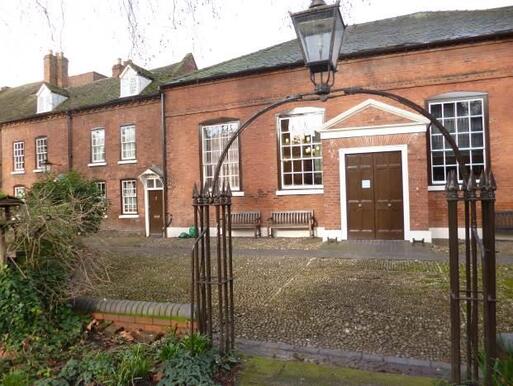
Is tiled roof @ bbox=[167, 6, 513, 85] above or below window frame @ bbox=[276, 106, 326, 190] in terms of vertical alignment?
above

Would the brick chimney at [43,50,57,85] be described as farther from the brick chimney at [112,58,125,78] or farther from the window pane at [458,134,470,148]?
the window pane at [458,134,470,148]

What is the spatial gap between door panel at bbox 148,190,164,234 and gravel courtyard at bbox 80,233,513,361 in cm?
753

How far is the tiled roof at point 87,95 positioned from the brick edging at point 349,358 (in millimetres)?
15663

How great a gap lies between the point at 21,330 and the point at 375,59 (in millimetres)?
12437

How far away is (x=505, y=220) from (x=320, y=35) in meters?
10.7

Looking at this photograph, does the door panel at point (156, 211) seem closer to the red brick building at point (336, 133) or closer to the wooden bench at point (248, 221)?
the red brick building at point (336, 133)

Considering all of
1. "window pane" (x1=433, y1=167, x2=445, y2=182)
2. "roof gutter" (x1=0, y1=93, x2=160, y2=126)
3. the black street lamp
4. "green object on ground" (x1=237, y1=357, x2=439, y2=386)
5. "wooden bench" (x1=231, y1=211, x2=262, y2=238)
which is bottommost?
"green object on ground" (x1=237, y1=357, x2=439, y2=386)

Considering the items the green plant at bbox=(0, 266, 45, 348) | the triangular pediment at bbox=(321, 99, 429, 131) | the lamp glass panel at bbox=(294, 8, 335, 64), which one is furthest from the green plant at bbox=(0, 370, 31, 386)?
the triangular pediment at bbox=(321, 99, 429, 131)

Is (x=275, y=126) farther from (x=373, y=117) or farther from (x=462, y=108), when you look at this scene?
(x=462, y=108)

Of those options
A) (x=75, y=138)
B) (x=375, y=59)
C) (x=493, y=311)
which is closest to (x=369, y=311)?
(x=493, y=311)

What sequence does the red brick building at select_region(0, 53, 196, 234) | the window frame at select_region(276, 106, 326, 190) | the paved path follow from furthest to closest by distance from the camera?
the red brick building at select_region(0, 53, 196, 234) < the window frame at select_region(276, 106, 326, 190) < the paved path

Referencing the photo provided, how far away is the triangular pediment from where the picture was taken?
467 inches

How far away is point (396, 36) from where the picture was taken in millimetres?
13875

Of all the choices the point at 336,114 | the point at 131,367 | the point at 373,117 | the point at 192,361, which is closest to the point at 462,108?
the point at 373,117
